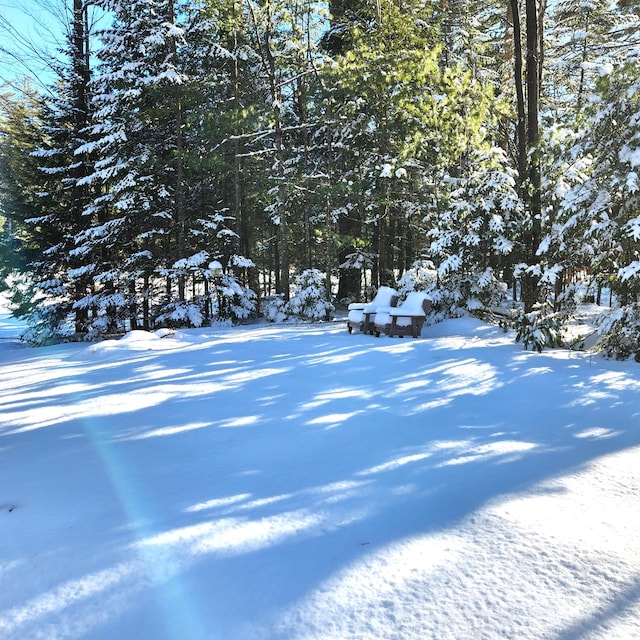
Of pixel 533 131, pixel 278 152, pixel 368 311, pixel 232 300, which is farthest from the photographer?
pixel 232 300

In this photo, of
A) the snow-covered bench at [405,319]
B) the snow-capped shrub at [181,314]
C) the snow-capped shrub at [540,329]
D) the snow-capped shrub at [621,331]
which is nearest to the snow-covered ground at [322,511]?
the snow-capped shrub at [621,331]

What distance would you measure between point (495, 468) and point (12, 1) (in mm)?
14116

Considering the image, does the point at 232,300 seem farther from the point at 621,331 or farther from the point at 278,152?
the point at 621,331

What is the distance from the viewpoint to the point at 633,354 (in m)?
6.10

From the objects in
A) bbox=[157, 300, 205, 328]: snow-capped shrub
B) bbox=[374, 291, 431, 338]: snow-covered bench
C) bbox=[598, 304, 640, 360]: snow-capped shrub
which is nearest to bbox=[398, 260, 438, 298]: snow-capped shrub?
bbox=[374, 291, 431, 338]: snow-covered bench

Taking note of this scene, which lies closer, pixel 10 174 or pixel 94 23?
pixel 94 23

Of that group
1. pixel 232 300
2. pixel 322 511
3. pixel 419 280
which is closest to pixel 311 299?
pixel 232 300

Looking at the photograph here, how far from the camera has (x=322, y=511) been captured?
234 centimetres

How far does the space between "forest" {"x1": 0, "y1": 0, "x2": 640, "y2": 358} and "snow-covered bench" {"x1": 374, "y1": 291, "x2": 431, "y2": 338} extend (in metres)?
1.07

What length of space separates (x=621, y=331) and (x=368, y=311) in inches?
165

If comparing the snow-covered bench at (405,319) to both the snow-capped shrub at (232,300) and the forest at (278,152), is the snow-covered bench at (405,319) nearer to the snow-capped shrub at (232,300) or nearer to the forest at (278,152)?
the forest at (278,152)

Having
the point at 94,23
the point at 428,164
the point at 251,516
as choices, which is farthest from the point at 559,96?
the point at 251,516

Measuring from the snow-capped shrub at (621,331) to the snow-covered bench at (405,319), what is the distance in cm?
295

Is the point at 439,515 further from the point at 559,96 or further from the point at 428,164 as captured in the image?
the point at 559,96
